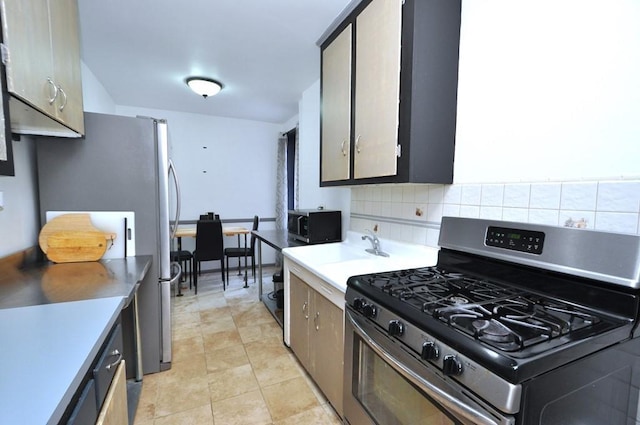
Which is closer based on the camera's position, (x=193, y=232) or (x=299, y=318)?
(x=299, y=318)

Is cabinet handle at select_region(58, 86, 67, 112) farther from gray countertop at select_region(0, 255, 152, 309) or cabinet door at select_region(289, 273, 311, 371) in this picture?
cabinet door at select_region(289, 273, 311, 371)

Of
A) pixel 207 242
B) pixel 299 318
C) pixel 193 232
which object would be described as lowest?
pixel 299 318

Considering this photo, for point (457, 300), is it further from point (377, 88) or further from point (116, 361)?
point (116, 361)

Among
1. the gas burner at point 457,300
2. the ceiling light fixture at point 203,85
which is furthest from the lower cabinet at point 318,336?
the ceiling light fixture at point 203,85

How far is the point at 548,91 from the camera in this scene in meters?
1.17

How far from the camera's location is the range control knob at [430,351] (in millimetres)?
825

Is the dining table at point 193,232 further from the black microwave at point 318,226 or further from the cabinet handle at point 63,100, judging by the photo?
the cabinet handle at point 63,100

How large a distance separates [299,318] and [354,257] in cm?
60

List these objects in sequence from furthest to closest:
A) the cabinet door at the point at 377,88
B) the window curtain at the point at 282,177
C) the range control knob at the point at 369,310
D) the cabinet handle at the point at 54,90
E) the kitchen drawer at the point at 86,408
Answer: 1. the window curtain at the point at 282,177
2. the cabinet door at the point at 377,88
3. the cabinet handle at the point at 54,90
4. the range control knob at the point at 369,310
5. the kitchen drawer at the point at 86,408

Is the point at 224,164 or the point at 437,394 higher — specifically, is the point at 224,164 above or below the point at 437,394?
above

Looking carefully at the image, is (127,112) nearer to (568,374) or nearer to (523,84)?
(523,84)

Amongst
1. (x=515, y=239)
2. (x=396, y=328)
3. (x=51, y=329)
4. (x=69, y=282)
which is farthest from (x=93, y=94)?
(x=515, y=239)

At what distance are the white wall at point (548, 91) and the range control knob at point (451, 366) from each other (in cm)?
89

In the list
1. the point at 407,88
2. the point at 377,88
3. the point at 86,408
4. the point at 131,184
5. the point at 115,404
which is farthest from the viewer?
the point at 131,184
